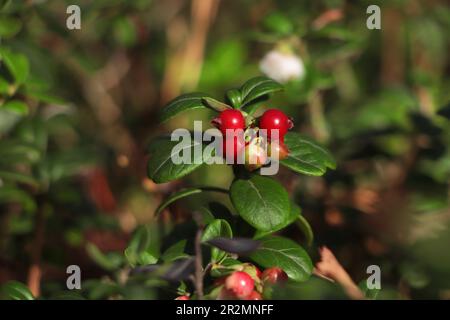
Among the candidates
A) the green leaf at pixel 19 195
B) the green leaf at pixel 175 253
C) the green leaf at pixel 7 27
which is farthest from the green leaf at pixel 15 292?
the green leaf at pixel 7 27

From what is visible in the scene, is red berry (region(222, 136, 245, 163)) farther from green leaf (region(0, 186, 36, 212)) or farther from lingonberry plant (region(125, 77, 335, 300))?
green leaf (region(0, 186, 36, 212))

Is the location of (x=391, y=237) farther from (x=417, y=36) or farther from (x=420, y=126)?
(x=417, y=36)

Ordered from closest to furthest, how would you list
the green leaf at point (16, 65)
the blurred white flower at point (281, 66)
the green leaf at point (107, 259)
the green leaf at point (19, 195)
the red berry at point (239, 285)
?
the red berry at point (239, 285)
the green leaf at point (107, 259)
the green leaf at point (16, 65)
the green leaf at point (19, 195)
the blurred white flower at point (281, 66)

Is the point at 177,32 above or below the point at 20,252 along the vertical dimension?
above

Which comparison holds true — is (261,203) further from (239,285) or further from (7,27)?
(7,27)

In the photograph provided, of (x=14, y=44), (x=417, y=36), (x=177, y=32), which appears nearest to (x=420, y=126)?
(x=417, y=36)

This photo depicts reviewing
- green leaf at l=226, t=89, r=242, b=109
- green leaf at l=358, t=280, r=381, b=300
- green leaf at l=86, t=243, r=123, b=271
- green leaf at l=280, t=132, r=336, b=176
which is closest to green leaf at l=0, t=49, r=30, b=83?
green leaf at l=86, t=243, r=123, b=271

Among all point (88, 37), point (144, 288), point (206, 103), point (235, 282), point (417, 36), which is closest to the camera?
point (235, 282)

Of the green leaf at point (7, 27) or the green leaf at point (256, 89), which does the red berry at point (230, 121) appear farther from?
the green leaf at point (7, 27)
